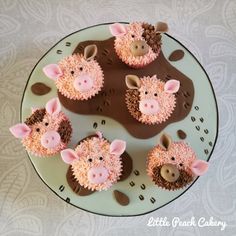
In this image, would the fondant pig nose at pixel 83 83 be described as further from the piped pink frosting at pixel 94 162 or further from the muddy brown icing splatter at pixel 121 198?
the muddy brown icing splatter at pixel 121 198

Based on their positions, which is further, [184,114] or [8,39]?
[8,39]

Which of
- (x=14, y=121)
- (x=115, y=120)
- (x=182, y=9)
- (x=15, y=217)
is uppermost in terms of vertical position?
(x=182, y=9)

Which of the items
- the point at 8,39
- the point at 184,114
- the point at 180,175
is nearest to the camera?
the point at 180,175

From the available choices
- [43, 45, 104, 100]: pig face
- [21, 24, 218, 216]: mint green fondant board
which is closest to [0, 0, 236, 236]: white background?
[21, 24, 218, 216]: mint green fondant board

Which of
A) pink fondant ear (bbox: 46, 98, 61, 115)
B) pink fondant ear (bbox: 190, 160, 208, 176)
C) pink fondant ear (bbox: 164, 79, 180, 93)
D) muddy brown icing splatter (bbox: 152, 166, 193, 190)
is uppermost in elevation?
pink fondant ear (bbox: 164, 79, 180, 93)

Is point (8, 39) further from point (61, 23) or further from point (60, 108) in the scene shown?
point (60, 108)

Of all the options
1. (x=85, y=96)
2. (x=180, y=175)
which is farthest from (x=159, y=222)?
(x=85, y=96)

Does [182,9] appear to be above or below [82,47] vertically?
above

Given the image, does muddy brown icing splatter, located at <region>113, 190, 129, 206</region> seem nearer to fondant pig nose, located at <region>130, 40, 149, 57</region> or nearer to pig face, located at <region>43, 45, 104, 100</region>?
pig face, located at <region>43, 45, 104, 100</region>
